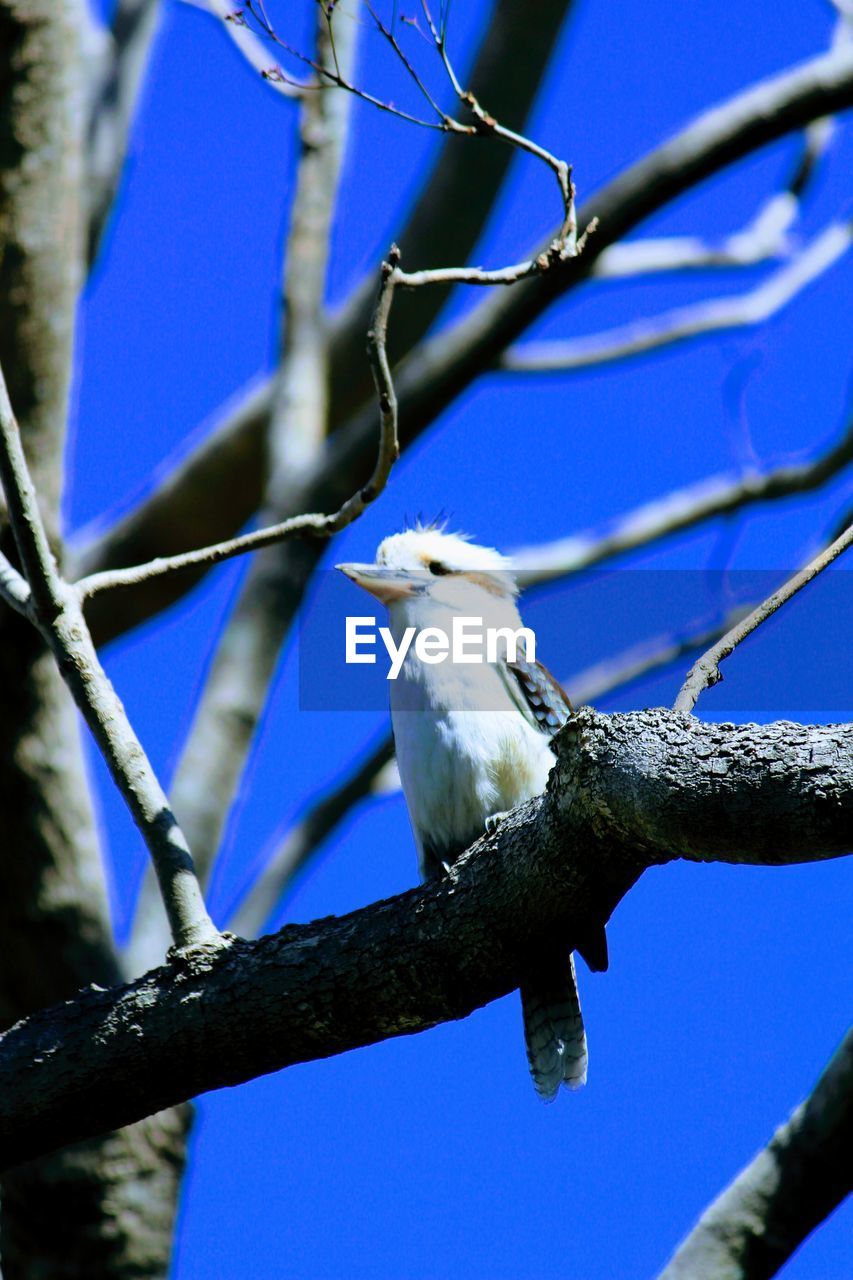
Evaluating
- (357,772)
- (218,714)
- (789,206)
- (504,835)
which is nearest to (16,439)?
(504,835)

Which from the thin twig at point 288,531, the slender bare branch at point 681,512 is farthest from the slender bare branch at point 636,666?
the thin twig at point 288,531

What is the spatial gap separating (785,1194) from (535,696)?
5.12 feet

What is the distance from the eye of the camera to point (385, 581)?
4.41 metres

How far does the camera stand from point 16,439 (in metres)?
2.95

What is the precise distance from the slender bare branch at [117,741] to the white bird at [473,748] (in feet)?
3.61

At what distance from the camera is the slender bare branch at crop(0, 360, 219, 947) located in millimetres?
3020

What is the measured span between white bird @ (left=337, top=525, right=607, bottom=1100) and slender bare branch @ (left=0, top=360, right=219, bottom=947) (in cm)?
110

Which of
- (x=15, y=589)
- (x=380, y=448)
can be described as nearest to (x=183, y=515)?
(x=15, y=589)

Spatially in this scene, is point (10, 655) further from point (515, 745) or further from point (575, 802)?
point (575, 802)

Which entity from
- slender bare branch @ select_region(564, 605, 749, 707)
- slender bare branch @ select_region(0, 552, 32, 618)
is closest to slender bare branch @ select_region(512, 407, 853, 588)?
slender bare branch @ select_region(564, 605, 749, 707)

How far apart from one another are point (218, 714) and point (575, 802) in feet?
11.8

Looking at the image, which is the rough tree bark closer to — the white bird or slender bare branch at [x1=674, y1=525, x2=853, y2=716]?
the white bird

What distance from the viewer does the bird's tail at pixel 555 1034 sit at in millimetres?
3920

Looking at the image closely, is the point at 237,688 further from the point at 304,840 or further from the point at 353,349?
the point at 353,349
